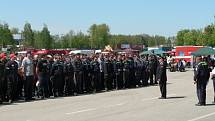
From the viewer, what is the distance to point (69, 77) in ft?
72.7

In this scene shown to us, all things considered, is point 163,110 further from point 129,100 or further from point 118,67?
point 118,67

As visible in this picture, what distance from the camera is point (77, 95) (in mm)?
22203

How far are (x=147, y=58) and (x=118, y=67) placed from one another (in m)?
3.98

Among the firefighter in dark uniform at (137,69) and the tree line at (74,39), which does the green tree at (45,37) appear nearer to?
the tree line at (74,39)

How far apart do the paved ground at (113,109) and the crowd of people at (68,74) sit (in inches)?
42.6

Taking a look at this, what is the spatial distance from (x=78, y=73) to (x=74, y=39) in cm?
12098

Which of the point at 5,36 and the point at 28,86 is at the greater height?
the point at 5,36

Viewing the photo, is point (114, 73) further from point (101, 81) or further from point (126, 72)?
point (101, 81)

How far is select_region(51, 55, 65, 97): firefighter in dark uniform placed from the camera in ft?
69.7

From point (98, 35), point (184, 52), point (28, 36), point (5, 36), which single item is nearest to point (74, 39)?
point (98, 35)

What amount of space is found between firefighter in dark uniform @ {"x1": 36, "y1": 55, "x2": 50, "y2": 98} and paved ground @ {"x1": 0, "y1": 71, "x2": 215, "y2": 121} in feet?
3.11

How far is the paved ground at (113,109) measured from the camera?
14.0 meters

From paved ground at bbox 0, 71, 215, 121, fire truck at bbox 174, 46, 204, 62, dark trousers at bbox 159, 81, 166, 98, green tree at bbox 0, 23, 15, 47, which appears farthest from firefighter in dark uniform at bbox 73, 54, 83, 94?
green tree at bbox 0, 23, 15, 47

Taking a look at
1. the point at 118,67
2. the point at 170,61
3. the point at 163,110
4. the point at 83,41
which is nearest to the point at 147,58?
the point at 118,67
